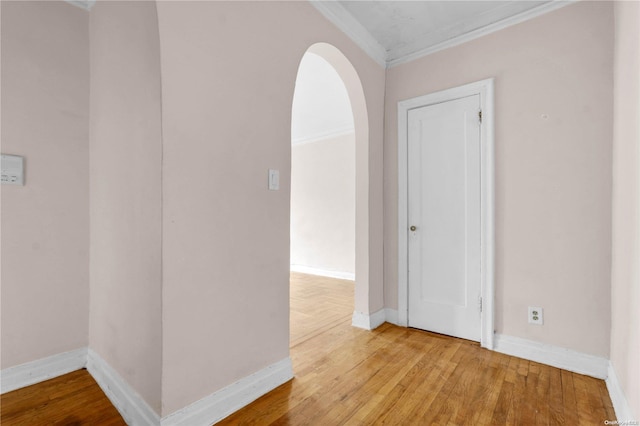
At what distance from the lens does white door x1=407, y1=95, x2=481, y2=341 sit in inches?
97.3

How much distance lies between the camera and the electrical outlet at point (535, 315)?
2.18 metres

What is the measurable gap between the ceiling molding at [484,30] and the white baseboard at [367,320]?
94.7 inches

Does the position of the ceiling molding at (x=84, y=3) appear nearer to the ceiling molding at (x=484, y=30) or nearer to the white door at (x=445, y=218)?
the ceiling molding at (x=484, y=30)

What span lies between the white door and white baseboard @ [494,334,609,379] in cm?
21

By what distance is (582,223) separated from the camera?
80.4 inches

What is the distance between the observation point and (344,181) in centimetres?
526

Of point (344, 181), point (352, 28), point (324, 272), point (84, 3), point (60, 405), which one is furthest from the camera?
point (324, 272)

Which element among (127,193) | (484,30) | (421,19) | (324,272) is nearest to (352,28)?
(421,19)

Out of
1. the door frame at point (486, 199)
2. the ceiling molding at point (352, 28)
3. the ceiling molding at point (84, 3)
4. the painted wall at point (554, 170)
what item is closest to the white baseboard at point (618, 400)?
the painted wall at point (554, 170)

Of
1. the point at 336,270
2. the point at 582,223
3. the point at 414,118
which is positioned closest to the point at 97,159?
the point at 414,118

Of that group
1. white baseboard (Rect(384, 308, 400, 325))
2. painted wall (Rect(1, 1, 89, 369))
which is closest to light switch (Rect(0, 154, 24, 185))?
painted wall (Rect(1, 1, 89, 369))

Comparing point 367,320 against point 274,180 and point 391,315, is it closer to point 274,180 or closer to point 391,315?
point 391,315

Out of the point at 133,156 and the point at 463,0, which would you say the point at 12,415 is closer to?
the point at 133,156

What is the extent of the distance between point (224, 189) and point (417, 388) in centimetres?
162
